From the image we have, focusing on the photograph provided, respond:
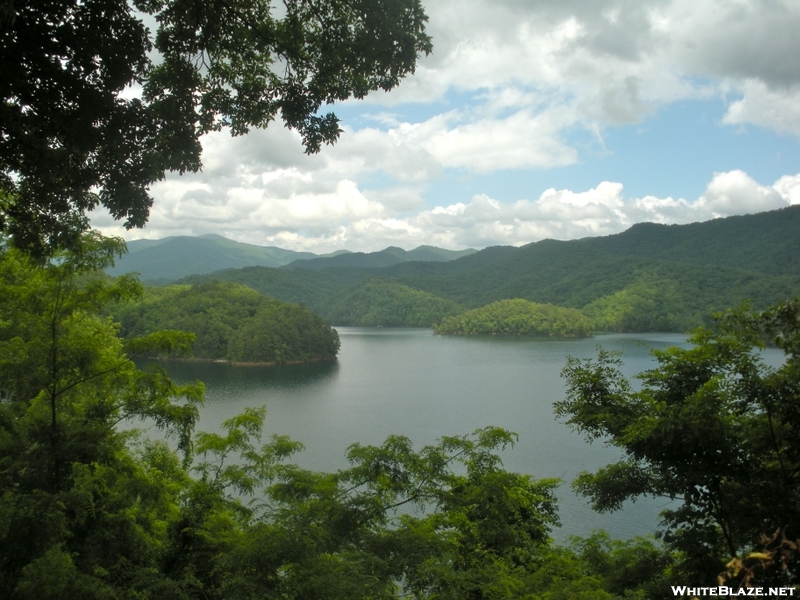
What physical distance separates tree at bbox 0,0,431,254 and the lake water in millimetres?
13086

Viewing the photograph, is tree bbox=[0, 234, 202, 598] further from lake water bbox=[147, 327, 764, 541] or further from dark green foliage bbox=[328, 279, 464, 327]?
dark green foliage bbox=[328, 279, 464, 327]

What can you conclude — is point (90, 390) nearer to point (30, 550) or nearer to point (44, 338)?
point (44, 338)

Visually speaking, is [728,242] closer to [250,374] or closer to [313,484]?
[250,374]

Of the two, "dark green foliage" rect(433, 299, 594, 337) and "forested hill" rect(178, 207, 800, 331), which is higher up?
"forested hill" rect(178, 207, 800, 331)

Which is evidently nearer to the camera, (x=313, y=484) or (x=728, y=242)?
(x=313, y=484)

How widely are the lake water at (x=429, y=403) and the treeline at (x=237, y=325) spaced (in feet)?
9.15

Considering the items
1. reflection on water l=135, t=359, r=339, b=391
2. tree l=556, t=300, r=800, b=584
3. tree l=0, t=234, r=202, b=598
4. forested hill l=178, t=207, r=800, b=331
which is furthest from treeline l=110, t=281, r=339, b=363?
tree l=556, t=300, r=800, b=584

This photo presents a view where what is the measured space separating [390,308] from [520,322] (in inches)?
1242

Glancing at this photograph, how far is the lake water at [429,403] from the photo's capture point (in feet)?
59.7

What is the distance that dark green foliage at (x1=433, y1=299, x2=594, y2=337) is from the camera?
74.1 metres

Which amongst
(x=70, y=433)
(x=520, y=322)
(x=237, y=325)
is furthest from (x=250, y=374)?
(x=520, y=322)

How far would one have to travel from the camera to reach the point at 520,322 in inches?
3189

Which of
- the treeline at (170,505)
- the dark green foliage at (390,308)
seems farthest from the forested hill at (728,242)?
the treeline at (170,505)

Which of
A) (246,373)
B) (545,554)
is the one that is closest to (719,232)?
(246,373)
